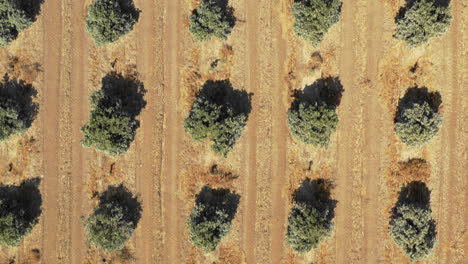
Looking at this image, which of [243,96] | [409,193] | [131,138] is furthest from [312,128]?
[131,138]

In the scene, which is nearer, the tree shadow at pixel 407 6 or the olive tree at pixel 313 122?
the olive tree at pixel 313 122

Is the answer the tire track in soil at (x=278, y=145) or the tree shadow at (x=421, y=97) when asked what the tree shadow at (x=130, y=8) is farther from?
the tree shadow at (x=421, y=97)

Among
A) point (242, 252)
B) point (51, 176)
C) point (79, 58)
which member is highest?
point (79, 58)

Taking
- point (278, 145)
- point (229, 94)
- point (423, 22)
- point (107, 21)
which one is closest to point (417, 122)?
point (423, 22)

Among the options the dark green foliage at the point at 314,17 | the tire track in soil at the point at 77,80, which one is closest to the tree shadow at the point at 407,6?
the dark green foliage at the point at 314,17

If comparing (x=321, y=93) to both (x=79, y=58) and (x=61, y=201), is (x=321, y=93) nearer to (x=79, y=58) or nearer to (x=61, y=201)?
(x=79, y=58)

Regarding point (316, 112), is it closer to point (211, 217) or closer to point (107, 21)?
point (211, 217)
